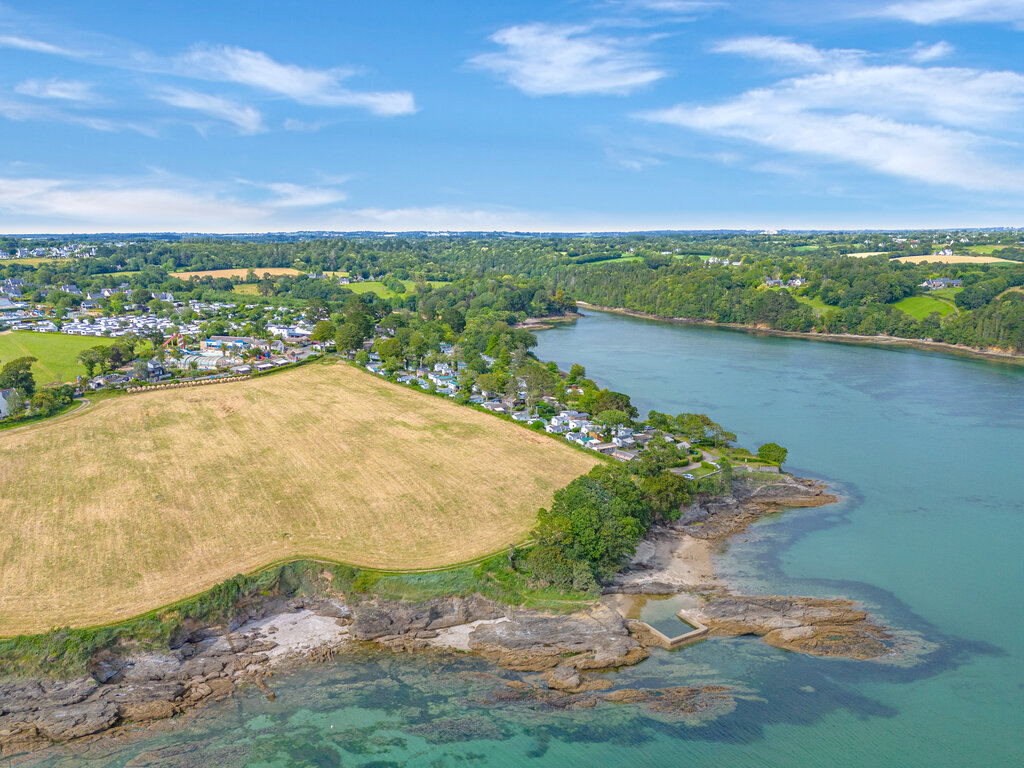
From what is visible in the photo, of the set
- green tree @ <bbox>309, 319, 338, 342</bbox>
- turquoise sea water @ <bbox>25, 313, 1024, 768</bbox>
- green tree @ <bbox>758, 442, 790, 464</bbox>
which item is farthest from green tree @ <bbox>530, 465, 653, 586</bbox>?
green tree @ <bbox>309, 319, 338, 342</bbox>

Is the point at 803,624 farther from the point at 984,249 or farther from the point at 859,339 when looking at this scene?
the point at 984,249

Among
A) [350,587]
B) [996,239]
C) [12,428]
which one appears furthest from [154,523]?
[996,239]

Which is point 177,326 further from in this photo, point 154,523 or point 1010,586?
point 1010,586

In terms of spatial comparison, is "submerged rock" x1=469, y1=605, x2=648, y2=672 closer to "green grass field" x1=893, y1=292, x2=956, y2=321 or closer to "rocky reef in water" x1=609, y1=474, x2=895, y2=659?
"rocky reef in water" x1=609, y1=474, x2=895, y2=659

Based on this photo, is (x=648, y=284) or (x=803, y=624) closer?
(x=803, y=624)

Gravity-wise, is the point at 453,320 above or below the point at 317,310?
below

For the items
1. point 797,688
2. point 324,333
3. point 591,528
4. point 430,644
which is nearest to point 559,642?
point 430,644

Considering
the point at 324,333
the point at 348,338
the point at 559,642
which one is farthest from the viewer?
the point at 324,333

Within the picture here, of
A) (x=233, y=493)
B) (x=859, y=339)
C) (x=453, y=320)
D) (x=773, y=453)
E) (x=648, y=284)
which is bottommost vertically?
(x=233, y=493)
